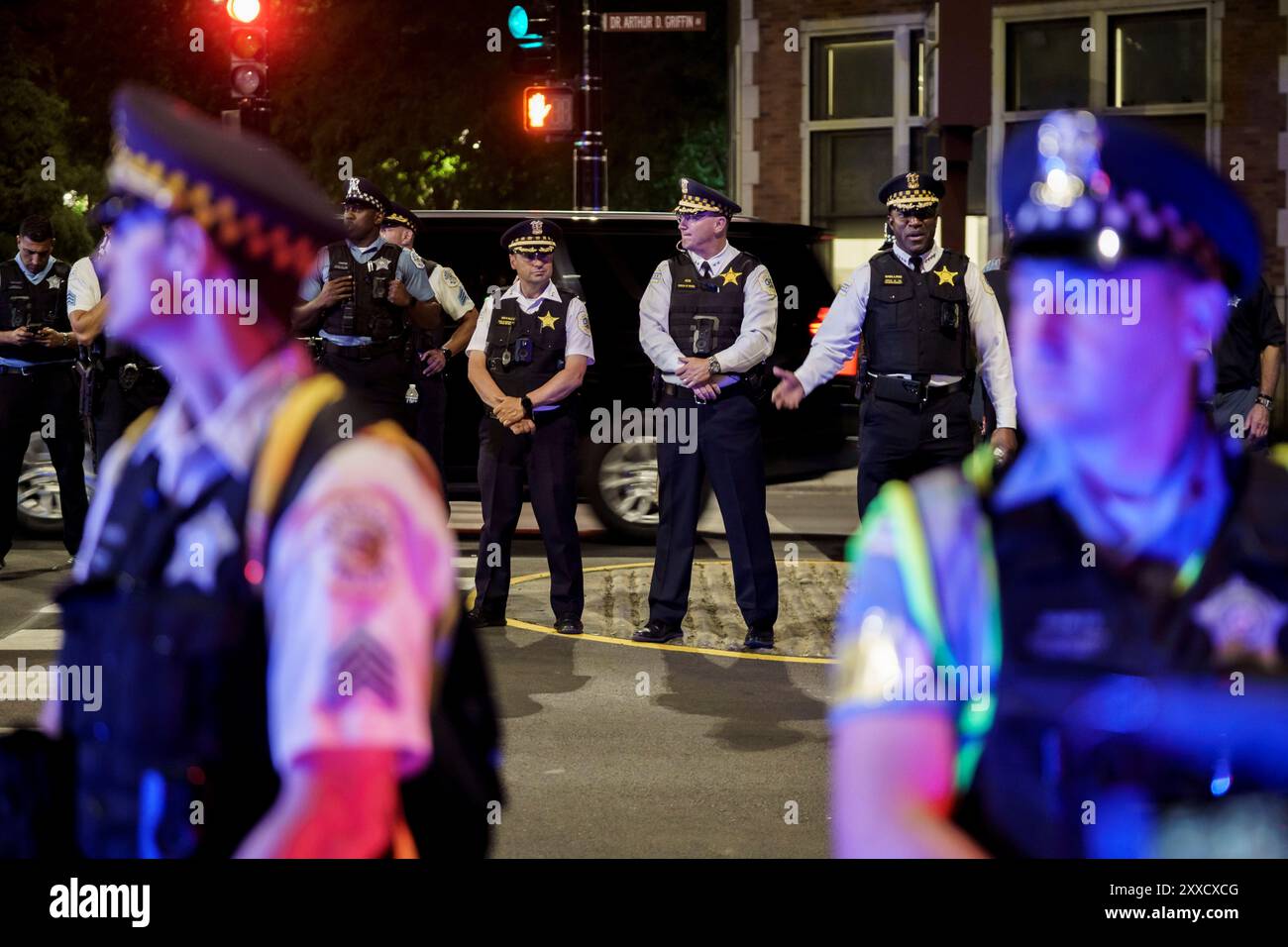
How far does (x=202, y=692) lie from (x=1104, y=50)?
20.6m

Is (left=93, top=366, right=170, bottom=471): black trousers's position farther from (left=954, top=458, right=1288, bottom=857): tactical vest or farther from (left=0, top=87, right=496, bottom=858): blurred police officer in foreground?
(left=954, top=458, right=1288, bottom=857): tactical vest

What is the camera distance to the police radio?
9203mm

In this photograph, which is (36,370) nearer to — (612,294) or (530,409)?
(530,409)

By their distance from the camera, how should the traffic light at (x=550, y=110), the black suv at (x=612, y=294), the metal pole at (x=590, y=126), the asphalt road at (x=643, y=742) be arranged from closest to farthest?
1. the asphalt road at (x=643, y=742)
2. the black suv at (x=612, y=294)
3. the metal pole at (x=590, y=126)
4. the traffic light at (x=550, y=110)

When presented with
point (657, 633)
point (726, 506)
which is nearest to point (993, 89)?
point (726, 506)

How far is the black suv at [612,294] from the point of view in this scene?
42.7 feet

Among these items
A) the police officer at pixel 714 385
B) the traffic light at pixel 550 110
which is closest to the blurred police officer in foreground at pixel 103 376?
the police officer at pixel 714 385

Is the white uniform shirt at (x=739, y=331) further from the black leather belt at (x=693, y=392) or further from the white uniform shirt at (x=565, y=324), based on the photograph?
the white uniform shirt at (x=565, y=324)

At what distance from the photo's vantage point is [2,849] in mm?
2205

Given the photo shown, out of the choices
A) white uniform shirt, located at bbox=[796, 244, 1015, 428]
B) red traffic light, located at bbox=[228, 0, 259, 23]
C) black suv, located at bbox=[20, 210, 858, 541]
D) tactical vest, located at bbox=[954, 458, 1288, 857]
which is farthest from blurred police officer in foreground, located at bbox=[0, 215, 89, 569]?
tactical vest, located at bbox=[954, 458, 1288, 857]

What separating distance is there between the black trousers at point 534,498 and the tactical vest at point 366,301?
93 cm

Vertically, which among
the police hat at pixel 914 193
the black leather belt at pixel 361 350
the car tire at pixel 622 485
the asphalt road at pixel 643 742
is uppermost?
the police hat at pixel 914 193
